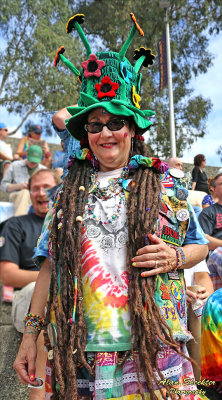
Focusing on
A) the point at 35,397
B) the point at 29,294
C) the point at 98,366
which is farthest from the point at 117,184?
the point at 29,294

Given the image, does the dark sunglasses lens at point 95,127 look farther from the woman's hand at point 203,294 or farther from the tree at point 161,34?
the tree at point 161,34

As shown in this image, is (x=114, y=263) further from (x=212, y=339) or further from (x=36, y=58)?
(x=36, y=58)

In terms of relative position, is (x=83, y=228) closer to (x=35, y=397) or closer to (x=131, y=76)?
(x=131, y=76)

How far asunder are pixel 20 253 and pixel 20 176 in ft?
8.86

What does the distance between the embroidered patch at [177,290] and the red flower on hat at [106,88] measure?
0.90 m

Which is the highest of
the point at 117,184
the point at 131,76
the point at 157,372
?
the point at 131,76

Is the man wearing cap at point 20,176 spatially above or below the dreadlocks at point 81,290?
above

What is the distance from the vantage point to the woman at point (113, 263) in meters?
1.50

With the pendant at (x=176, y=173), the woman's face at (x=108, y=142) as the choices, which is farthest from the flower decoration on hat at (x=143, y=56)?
the pendant at (x=176, y=173)

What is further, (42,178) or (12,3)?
(12,3)

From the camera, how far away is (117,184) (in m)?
1.81

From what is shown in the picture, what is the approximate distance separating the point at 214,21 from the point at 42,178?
1783cm

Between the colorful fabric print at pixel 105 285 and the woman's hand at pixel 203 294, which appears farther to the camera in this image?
the woman's hand at pixel 203 294

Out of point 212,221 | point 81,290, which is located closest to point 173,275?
point 81,290
